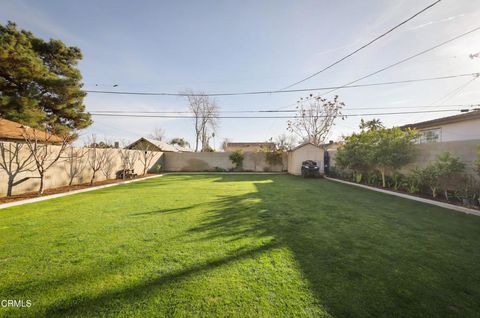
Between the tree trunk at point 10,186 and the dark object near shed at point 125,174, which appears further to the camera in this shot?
the dark object near shed at point 125,174

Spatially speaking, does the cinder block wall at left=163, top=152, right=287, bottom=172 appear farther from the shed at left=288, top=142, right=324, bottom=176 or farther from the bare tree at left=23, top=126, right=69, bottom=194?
the bare tree at left=23, top=126, right=69, bottom=194

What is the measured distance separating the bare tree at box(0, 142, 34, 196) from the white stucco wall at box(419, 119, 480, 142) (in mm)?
18802

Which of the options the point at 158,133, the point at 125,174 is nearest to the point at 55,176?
the point at 125,174

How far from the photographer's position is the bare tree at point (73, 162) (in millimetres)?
8250

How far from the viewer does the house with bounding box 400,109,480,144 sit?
8898 mm

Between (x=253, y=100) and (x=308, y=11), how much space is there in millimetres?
7998

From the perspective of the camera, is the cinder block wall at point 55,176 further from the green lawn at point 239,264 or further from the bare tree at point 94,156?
the green lawn at point 239,264

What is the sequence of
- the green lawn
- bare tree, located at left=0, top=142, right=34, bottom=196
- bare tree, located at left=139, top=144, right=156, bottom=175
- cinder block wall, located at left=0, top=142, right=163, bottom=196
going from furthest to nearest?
bare tree, located at left=139, top=144, right=156, bottom=175
cinder block wall, located at left=0, top=142, right=163, bottom=196
bare tree, located at left=0, top=142, right=34, bottom=196
the green lawn

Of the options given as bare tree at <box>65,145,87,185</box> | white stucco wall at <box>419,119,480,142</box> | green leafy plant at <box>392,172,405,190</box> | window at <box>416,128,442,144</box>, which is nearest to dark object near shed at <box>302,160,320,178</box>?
green leafy plant at <box>392,172,405,190</box>

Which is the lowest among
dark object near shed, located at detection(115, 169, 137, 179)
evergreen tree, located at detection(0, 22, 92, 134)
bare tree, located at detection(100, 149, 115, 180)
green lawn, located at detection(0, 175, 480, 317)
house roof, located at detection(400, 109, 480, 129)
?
green lawn, located at detection(0, 175, 480, 317)

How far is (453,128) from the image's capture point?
32.7ft

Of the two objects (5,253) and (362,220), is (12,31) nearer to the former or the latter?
(5,253)

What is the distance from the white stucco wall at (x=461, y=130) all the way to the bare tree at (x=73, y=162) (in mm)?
18851

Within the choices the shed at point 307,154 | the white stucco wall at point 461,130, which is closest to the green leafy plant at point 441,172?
the white stucco wall at point 461,130
